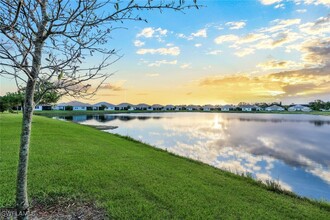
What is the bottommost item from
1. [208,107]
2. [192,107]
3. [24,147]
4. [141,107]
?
[24,147]

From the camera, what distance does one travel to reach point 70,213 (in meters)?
5.68

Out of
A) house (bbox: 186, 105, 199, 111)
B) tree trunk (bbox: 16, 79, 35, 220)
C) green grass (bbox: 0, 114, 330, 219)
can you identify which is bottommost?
green grass (bbox: 0, 114, 330, 219)

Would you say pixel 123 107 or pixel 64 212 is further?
pixel 123 107

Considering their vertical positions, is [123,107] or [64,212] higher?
[123,107]

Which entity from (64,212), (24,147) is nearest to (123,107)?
(64,212)

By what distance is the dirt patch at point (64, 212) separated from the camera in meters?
5.46

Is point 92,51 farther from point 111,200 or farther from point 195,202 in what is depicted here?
point 195,202

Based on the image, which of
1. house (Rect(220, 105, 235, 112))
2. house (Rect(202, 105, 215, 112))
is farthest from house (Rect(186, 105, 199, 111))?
house (Rect(220, 105, 235, 112))

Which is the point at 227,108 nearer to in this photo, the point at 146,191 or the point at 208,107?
the point at 208,107

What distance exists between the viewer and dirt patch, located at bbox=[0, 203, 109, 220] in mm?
5461

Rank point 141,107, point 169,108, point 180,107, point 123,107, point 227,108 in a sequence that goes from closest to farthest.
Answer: point 123,107
point 141,107
point 227,108
point 169,108
point 180,107

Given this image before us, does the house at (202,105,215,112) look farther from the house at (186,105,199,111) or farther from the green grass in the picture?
the green grass

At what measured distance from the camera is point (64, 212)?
5.72 meters

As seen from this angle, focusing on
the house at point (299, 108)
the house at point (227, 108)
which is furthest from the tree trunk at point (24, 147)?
the house at point (227, 108)
